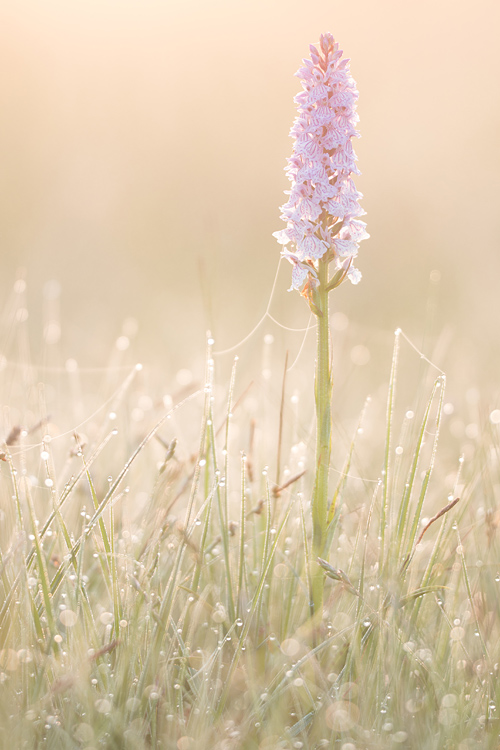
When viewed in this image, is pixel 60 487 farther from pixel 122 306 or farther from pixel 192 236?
pixel 192 236

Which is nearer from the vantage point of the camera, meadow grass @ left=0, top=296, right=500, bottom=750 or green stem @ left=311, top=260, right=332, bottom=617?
meadow grass @ left=0, top=296, right=500, bottom=750

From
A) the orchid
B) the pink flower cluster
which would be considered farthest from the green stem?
the pink flower cluster

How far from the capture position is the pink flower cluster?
7.42ft

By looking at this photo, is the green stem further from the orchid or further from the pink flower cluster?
the pink flower cluster

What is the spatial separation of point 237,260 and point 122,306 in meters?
3.13

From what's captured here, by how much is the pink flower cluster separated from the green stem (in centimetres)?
12

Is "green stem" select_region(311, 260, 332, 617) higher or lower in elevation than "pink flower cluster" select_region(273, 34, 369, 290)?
lower

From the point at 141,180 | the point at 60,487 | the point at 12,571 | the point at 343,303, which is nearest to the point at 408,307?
the point at 343,303

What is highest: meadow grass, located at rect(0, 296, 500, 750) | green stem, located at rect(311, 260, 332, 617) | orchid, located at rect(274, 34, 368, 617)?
orchid, located at rect(274, 34, 368, 617)

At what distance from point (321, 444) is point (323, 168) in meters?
0.92

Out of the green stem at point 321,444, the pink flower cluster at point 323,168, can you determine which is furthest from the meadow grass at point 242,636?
the pink flower cluster at point 323,168

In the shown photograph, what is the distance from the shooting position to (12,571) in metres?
2.55

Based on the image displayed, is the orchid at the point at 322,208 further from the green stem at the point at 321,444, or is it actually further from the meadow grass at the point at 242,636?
the meadow grass at the point at 242,636

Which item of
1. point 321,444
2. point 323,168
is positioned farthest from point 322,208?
point 321,444
